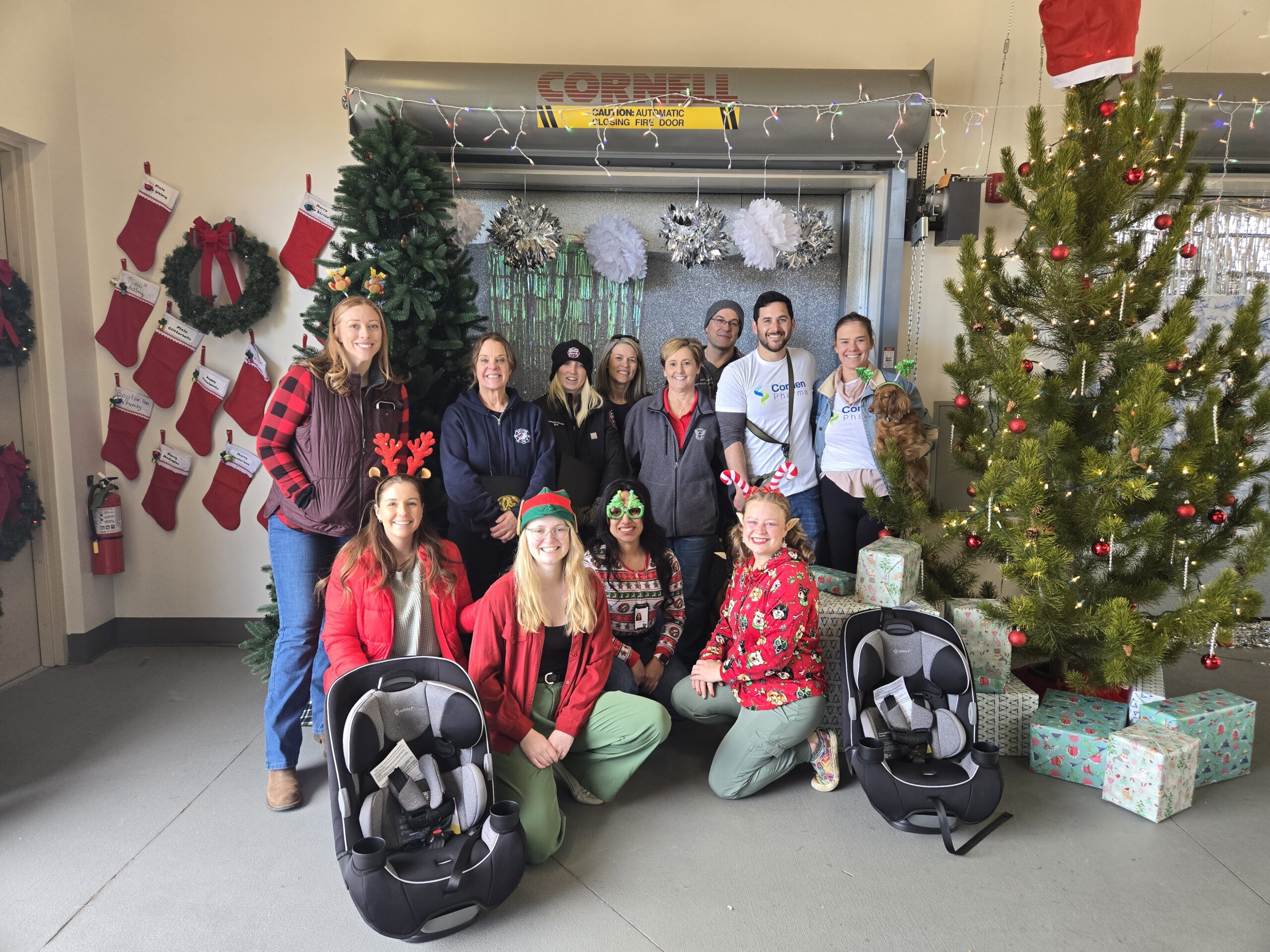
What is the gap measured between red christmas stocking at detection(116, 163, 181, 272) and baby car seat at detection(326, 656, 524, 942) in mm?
2861

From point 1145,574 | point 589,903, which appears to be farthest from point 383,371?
point 1145,574

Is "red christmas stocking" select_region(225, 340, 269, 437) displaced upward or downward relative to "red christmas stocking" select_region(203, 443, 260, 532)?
upward

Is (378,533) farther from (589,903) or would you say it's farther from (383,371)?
(589,903)

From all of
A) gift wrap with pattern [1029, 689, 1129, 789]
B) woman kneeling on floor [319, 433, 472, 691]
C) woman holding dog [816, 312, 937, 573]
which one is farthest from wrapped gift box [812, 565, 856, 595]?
woman kneeling on floor [319, 433, 472, 691]

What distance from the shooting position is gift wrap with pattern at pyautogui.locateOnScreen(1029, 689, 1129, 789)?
9.18ft

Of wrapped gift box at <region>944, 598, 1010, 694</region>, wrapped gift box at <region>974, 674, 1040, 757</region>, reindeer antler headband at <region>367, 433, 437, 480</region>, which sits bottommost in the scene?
wrapped gift box at <region>974, 674, 1040, 757</region>

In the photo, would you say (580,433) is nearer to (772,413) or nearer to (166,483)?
(772,413)

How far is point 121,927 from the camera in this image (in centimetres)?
207

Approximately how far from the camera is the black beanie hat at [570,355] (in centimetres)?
347

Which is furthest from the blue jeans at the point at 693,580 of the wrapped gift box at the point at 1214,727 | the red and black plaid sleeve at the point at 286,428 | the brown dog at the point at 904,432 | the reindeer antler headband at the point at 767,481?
the wrapped gift box at the point at 1214,727

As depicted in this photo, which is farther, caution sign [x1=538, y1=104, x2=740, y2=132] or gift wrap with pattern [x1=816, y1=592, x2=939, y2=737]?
caution sign [x1=538, y1=104, x2=740, y2=132]

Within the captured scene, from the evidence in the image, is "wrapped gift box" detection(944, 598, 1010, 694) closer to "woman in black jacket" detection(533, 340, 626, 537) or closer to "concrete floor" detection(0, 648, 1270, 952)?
"concrete floor" detection(0, 648, 1270, 952)

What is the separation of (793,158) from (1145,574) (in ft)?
7.57

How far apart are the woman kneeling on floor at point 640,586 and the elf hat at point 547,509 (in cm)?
32
